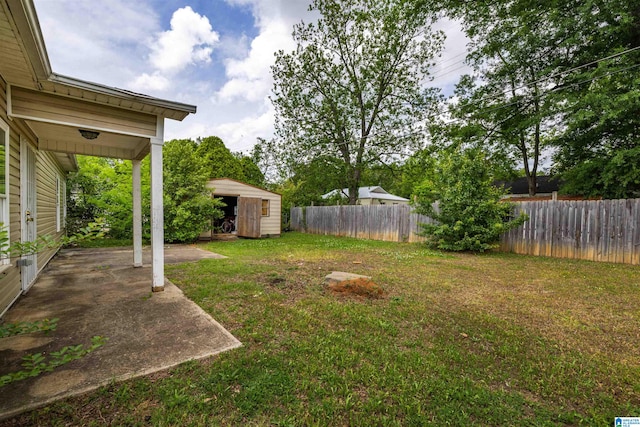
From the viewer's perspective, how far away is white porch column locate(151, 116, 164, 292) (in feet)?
12.6

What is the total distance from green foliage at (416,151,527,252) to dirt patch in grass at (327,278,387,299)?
16.2 feet

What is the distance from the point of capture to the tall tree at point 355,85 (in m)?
13.9

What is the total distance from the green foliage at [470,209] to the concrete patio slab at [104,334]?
23.9ft

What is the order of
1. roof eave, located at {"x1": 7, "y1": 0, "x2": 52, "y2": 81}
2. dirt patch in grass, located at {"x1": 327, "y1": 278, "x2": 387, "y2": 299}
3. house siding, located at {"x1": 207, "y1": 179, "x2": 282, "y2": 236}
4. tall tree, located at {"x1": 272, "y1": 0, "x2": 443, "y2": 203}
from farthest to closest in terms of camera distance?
tall tree, located at {"x1": 272, "y1": 0, "x2": 443, "y2": 203}
house siding, located at {"x1": 207, "y1": 179, "x2": 282, "y2": 236}
dirt patch in grass, located at {"x1": 327, "y1": 278, "x2": 387, "y2": 299}
roof eave, located at {"x1": 7, "y1": 0, "x2": 52, "y2": 81}

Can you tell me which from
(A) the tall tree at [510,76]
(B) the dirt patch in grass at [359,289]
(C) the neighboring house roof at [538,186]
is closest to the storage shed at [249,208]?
(B) the dirt patch in grass at [359,289]

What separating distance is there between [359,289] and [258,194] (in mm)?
9353

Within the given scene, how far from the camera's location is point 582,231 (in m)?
6.89

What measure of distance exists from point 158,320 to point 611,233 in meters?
9.21

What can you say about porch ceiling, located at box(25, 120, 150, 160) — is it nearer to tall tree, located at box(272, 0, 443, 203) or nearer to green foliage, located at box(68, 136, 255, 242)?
green foliage, located at box(68, 136, 255, 242)

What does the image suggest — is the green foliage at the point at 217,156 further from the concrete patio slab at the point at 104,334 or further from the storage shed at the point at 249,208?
the concrete patio slab at the point at 104,334

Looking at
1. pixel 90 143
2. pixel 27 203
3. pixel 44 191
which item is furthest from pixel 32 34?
pixel 44 191

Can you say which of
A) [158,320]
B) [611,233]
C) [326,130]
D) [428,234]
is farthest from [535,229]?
[326,130]

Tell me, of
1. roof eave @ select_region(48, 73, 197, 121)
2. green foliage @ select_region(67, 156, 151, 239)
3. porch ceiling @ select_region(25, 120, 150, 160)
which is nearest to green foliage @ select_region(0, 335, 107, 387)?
roof eave @ select_region(48, 73, 197, 121)

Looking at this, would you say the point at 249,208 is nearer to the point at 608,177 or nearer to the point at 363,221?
the point at 363,221
